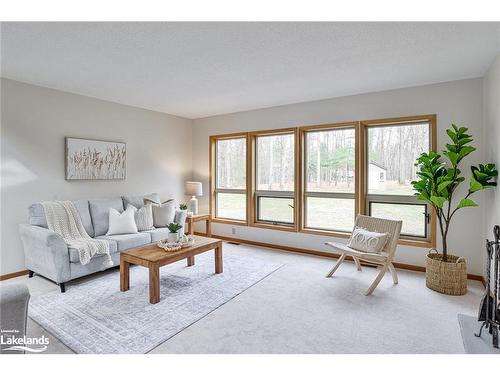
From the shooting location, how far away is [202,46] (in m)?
2.52

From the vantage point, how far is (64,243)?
3041 millimetres

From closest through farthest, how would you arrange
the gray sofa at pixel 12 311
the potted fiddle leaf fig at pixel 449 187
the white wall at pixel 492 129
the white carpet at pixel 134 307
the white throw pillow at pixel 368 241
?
the gray sofa at pixel 12 311
the white carpet at pixel 134 307
the white wall at pixel 492 129
the potted fiddle leaf fig at pixel 449 187
the white throw pillow at pixel 368 241

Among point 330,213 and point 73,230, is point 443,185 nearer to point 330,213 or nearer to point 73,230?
point 330,213

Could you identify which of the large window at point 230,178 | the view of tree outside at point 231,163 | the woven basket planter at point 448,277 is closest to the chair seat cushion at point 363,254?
the woven basket planter at point 448,277

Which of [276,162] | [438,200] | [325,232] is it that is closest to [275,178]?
[276,162]

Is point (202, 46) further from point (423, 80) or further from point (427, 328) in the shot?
point (427, 328)

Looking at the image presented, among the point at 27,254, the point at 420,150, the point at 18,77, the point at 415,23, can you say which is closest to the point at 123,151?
the point at 18,77

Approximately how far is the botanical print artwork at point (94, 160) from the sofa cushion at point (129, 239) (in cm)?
108

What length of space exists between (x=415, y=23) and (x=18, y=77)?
4.33 metres

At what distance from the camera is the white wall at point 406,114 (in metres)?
3.39

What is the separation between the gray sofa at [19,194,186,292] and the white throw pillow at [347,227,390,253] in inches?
87.0

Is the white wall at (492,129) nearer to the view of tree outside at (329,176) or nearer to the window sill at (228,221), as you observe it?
the view of tree outside at (329,176)

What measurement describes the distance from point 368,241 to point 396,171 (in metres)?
1.31
